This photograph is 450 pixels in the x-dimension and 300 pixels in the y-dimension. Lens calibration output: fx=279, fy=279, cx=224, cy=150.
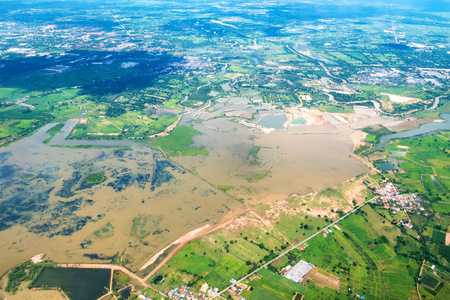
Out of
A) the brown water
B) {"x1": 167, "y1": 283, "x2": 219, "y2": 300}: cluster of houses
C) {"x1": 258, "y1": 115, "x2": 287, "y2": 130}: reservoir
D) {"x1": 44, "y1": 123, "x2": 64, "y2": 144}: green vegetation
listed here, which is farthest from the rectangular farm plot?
{"x1": 44, "y1": 123, "x2": 64, "y2": 144}: green vegetation

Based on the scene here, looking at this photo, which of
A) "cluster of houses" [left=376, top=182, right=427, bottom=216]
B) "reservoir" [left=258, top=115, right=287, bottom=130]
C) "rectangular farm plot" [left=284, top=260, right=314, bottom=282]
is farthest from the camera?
"reservoir" [left=258, top=115, right=287, bottom=130]

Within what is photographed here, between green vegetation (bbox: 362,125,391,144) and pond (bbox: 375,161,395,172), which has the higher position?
green vegetation (bbox: 362,125,391,144)

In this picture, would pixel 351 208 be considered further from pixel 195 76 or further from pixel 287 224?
pixel 195 76

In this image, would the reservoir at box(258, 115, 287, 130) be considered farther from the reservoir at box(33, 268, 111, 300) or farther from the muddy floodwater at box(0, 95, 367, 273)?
the reservoir at box(33, 268, 111, 300)

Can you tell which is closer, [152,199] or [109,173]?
[152,199]

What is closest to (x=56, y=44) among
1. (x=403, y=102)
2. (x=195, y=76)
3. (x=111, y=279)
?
(x=195, y=76)

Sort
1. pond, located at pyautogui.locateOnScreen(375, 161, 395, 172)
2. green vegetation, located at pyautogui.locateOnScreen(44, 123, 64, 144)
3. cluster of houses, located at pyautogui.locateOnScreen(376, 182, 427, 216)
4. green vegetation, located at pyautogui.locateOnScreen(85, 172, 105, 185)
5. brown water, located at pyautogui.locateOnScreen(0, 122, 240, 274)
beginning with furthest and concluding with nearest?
green vegetation, located at pyautogui.locateOnScreen(44, 123, 64, 144)
pond, located at pyautogui.locateOnScreen(375, 161, 395, 172)
green vegetation, located at pyautogui.locateOnScreen(85, 172, 105, 185)
cluster of houses, located at pyautogui.locateOnScreen(376, 182, 427, 216)
brown water, located at pyautogui.locateOnScreen(0, 122, 240, 274)

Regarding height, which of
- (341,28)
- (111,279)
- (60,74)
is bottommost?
(111,279)
